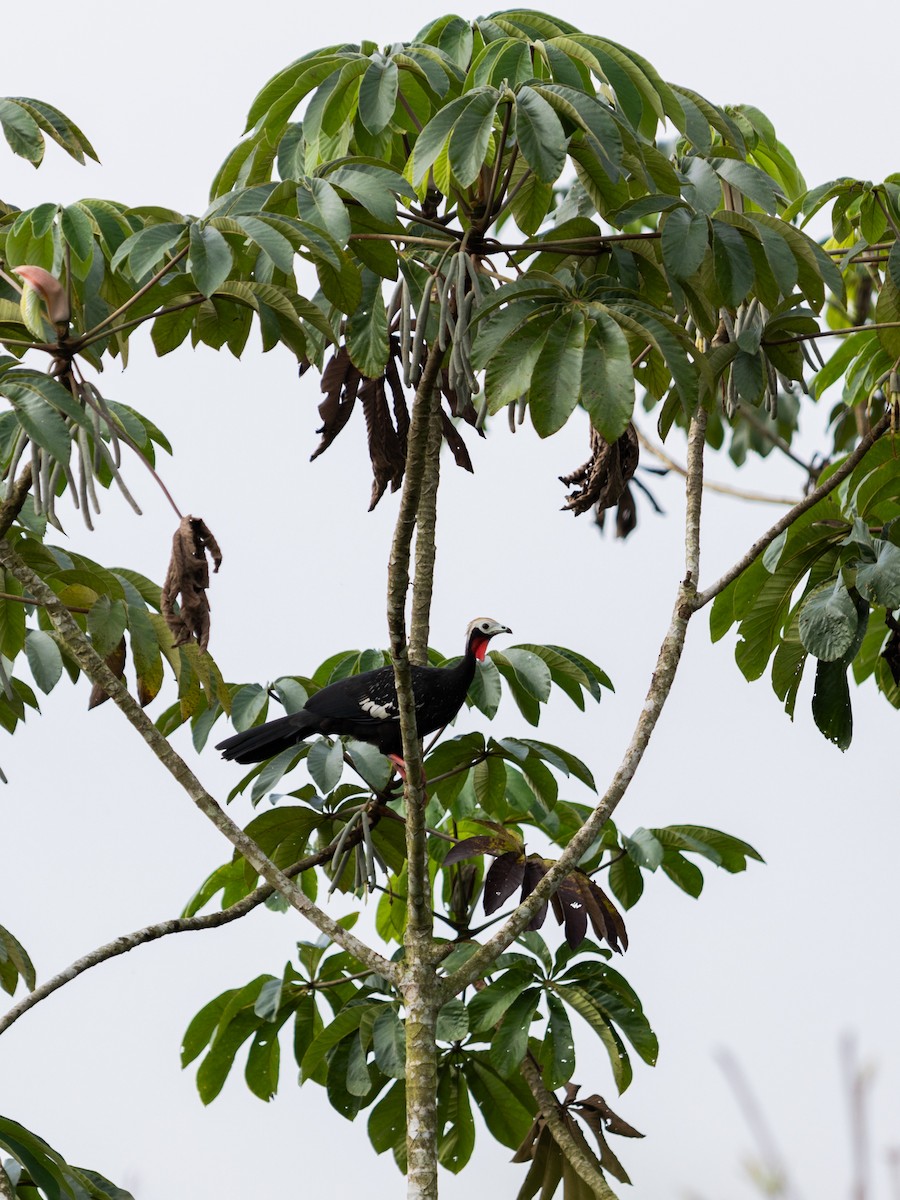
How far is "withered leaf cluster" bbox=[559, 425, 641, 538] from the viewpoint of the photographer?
314 cm

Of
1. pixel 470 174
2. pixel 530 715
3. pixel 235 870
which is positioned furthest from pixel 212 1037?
pixel 470 174

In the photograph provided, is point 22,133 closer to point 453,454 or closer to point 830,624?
point 453,454

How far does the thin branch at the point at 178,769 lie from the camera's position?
8.99 feet

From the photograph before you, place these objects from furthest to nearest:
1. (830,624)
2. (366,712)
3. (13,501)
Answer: (366,712)
(830,624)
(13,501)

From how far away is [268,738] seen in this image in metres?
3.72

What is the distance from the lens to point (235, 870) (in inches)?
152

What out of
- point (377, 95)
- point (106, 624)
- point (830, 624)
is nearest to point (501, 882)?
point (830, 624)

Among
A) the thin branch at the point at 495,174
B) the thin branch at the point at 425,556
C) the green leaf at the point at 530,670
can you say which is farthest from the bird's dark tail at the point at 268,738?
the thin branch at the point at 495,174

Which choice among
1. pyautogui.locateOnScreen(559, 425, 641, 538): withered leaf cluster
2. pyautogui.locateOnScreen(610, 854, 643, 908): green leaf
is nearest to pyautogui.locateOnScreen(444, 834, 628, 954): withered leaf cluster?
pyautogui.locateOnScreen(610, 854, 643, 908): green leaf

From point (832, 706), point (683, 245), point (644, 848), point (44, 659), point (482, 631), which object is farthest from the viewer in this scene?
point (482, 631)

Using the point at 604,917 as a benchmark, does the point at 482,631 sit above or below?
above

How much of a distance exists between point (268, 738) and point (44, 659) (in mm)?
681

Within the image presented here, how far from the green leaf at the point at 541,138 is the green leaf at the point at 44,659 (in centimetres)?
162

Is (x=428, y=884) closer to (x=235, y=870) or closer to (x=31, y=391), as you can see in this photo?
(x=235, y=870)
